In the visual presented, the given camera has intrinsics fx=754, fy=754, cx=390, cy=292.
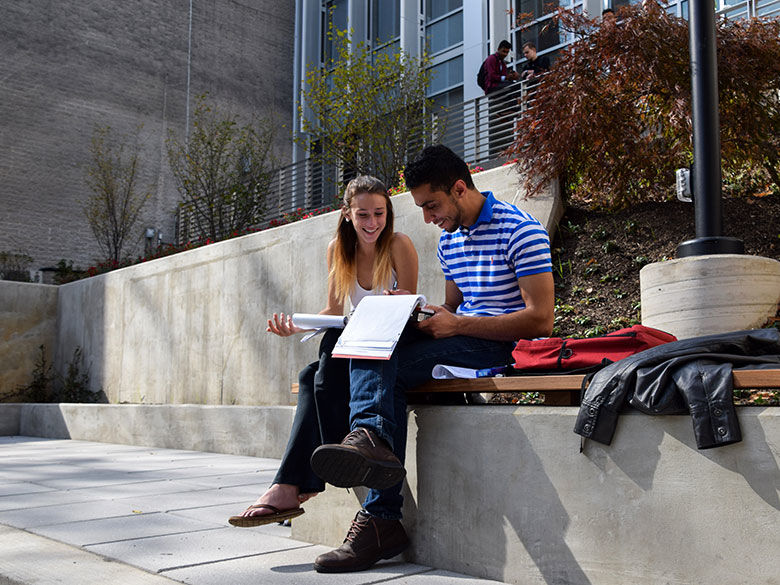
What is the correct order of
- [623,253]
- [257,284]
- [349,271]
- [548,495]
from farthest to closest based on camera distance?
[257,284], [623,253], [349,271], [548,495]

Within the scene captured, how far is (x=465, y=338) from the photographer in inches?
113

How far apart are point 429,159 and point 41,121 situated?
19496mm

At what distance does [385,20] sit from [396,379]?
18215 mm

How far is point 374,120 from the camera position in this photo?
37.3ft

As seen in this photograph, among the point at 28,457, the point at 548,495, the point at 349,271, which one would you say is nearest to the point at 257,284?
the point at 28,457

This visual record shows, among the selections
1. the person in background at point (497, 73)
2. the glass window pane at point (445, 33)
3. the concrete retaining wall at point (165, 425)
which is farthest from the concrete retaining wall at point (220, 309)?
the glass window pane at point (445, 33)

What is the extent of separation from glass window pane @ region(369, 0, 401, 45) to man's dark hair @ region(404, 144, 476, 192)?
16.6 m

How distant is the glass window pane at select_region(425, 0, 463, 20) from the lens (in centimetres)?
1752

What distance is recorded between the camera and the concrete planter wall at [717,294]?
4410 millimetres

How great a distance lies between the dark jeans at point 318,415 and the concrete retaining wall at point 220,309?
3722 millimetres

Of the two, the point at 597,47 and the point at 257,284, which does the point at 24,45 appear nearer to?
the point at 257,284

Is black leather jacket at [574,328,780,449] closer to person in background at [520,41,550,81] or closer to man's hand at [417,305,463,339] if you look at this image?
man's hand at [417,305,463,339]

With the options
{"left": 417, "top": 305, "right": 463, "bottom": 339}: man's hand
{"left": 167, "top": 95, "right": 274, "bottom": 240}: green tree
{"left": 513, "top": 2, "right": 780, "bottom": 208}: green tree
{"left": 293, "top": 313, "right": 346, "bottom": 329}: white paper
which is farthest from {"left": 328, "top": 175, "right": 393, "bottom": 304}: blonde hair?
{"left": 167, "top": 95, "right": 274, "bottom": 240}: green tree

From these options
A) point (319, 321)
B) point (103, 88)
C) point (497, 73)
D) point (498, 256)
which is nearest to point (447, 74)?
point (497, 73)
